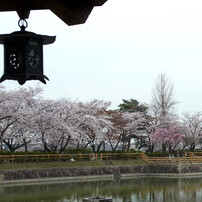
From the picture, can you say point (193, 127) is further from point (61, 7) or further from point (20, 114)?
point (61, 7)

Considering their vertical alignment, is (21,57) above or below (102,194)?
above

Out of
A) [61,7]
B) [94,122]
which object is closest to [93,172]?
[94,122]

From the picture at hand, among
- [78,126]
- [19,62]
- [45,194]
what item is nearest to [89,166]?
[78,126]

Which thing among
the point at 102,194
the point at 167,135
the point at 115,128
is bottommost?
the point at 102,194

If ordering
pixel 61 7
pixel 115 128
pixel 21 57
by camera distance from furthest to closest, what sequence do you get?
pixel 115 128 → pixel 21 57 → pixel 61 7

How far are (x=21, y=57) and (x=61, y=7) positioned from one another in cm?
81

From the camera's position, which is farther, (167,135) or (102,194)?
(167,135)

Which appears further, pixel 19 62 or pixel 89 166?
pixel 89 166

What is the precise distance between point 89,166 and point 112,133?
8.10 m

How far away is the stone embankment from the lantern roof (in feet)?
75.1

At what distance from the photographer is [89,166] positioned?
29844mm

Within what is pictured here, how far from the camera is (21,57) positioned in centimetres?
420

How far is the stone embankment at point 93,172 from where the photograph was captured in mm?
26188

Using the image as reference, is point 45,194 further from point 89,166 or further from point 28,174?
point 89,166
